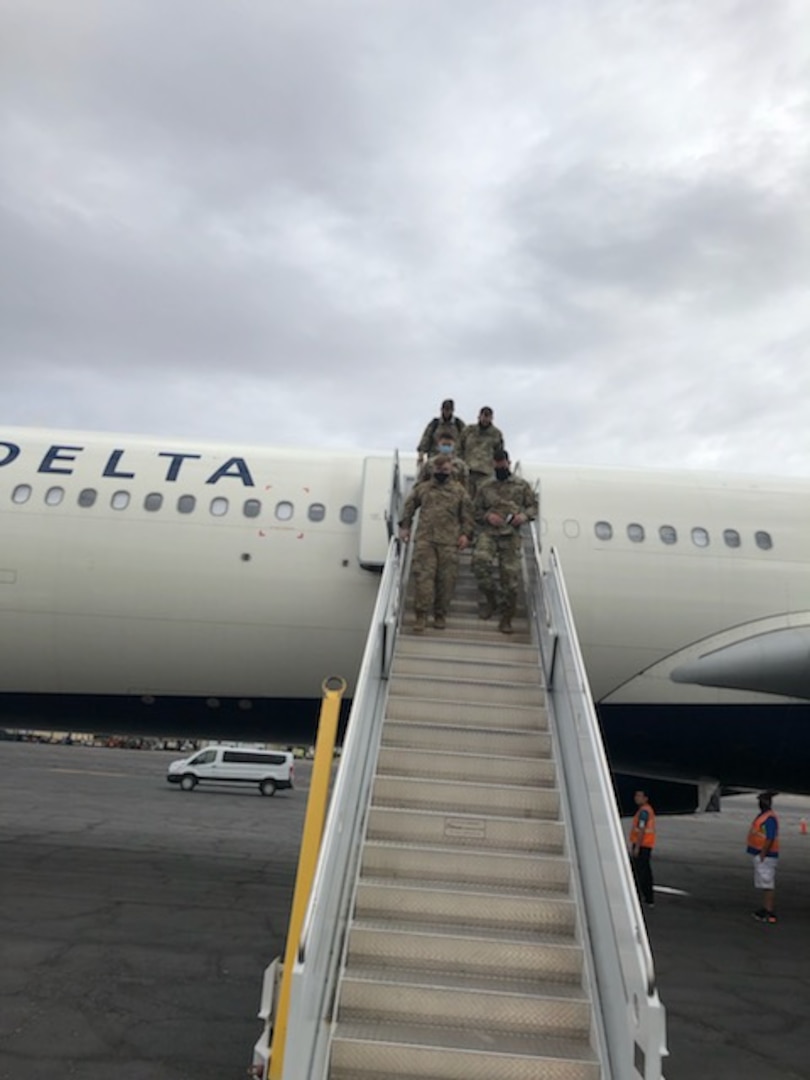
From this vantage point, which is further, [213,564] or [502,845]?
[213,564]

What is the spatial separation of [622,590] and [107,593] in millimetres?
6155

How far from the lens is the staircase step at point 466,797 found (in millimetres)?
5988

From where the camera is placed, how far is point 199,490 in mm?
10531

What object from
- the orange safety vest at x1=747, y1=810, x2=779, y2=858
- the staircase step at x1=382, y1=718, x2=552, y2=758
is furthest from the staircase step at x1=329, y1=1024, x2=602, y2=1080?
the orange safety vest at x1=747, y1=810, x2=779, y2=858

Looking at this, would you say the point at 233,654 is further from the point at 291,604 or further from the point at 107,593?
the point at 107,593

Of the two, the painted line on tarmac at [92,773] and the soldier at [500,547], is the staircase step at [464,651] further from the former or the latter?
the painted line on tarmac at [92,773]

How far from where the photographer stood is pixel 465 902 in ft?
17.4

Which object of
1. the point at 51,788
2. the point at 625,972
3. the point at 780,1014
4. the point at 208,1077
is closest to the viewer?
the point at 625,972

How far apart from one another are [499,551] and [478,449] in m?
2.13

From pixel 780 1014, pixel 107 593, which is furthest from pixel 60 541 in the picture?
pixel 780 1014

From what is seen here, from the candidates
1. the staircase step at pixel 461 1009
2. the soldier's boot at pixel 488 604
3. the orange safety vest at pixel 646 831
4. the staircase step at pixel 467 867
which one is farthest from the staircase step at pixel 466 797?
the orange safety vest at pixel 646 831

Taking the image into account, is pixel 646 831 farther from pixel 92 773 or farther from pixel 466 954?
pixel 92 773

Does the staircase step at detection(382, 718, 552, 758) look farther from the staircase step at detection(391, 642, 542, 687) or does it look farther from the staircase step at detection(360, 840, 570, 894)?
the staircase step at detection(360, 840, 570, 894)

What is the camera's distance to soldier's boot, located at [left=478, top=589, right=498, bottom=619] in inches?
330
